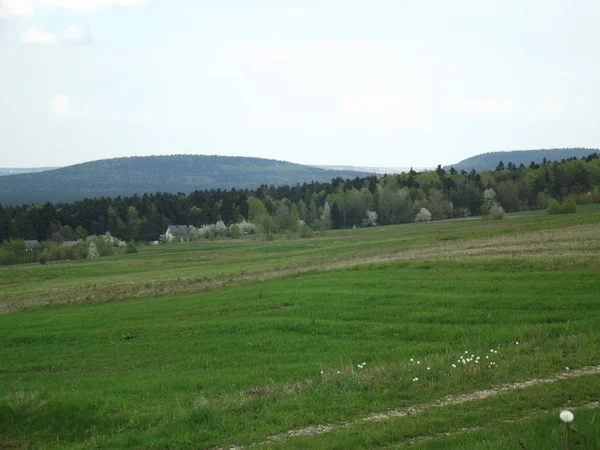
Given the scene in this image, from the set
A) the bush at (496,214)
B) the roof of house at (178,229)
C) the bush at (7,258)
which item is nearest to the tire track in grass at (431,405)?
the bush at (496,214)

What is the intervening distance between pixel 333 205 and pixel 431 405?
481ft

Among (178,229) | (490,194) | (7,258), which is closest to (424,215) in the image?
(490,194)

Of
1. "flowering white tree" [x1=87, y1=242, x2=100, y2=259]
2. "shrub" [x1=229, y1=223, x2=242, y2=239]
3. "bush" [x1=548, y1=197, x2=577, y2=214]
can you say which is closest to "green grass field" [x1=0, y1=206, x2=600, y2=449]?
"bush" [x1=548, y1=197, x2=577, y2=214]

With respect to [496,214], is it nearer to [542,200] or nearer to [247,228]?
[542,200]

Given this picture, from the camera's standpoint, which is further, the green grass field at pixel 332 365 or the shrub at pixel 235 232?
the shrub at pixel 235 232

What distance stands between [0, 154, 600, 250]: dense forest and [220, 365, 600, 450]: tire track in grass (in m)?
119

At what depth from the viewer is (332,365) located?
1591 centimetres

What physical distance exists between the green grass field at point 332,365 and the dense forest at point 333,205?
10604 centimetres

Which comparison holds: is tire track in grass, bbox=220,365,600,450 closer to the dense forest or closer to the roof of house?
the dense forest

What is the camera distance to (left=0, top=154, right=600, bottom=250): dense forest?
137750mm

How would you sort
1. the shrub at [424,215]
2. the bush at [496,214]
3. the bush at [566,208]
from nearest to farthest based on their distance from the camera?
the bush at [566,208], the bush at [496,214], the shrub at [424,215]

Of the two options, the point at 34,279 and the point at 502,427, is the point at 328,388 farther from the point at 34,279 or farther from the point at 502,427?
the point at 34,279

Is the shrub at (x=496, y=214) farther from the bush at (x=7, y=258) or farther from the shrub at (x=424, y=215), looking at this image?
the bush at (x=7, y=258)

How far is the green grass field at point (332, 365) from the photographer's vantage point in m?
10.1
